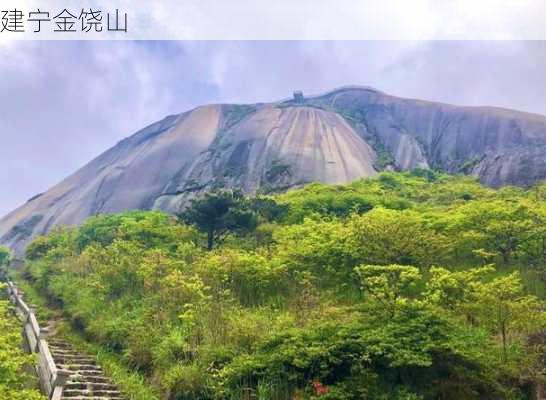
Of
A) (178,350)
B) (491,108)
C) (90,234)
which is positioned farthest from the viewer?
(491,108)

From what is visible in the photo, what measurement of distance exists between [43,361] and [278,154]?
1269 inches

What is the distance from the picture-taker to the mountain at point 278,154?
1608 inches

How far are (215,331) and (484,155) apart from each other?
37.8 meters

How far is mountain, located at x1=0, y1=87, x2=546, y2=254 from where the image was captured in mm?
40844

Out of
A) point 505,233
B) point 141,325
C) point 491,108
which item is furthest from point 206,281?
point 491,108

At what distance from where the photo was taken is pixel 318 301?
1251 centimetres

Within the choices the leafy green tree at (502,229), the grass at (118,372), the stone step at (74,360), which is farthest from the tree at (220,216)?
the leafy green tree at (502,229)

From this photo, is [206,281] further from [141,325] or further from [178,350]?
[178,350]

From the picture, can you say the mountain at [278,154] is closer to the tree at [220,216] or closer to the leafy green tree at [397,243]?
the tree at [220,216]

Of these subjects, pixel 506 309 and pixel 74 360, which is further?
pixel 74 360

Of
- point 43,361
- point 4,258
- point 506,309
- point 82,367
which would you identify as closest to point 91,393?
point 82,367

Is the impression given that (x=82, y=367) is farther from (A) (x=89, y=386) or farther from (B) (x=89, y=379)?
(A) (x=89, y=386)

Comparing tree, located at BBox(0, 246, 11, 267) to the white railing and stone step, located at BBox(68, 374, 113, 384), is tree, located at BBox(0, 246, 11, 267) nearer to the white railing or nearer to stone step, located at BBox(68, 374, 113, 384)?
the white railing

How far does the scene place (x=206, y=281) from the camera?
14.1 metres
